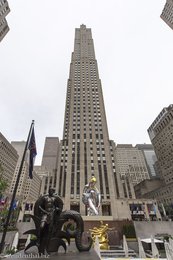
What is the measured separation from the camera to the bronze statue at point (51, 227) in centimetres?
883

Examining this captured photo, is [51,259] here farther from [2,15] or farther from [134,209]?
[2,15]

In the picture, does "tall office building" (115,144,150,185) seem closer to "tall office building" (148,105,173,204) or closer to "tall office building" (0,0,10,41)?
"tall office building" (148,105,173,204)

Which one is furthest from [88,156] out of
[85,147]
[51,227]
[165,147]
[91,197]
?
[51,227]

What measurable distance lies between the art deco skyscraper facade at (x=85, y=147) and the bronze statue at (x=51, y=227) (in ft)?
166

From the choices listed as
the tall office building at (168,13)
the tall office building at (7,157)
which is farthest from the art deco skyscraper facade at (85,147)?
the tall office building at (168,13)

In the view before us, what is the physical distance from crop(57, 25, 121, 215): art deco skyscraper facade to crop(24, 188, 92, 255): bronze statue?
1992 inches

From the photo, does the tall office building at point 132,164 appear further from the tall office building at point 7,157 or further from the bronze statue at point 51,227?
the bronze statue at point 51,227

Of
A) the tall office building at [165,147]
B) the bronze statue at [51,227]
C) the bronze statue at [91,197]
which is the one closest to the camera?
the bronze statue at [51,227]

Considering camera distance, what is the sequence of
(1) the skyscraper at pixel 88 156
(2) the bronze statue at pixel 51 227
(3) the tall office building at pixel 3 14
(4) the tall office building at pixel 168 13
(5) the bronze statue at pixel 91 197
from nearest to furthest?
(2) the bronze statue at pixel 51 227
(5) the bronze statue at pixel 91 197
(1) the skyscraper at pixel 88 156
(3) the tall office building at pixel 3 14
(4) the tall office building at pixel 168 13

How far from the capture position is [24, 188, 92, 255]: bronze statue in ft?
29.0

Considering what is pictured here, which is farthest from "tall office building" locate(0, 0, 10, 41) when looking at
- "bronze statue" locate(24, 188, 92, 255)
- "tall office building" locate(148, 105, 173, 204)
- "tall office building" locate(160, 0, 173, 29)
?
"tall office building" locate(148, 105, 173, 204)

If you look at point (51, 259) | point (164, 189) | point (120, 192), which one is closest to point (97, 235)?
point (51, 259)

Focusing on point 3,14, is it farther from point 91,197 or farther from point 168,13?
point 91,197

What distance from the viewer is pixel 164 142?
3802 inches
